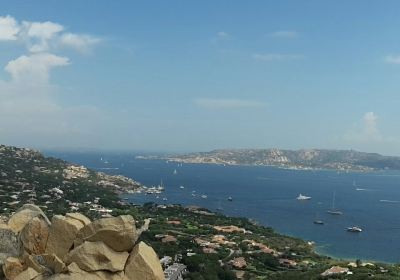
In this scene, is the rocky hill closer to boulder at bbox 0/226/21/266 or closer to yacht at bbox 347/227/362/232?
yacht at bbox 347/227/362/232

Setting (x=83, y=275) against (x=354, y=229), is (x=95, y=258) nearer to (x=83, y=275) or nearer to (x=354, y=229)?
(x=83, y=275)

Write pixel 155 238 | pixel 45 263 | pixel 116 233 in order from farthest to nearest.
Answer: pixel 155 238 → pixel 45 263 → pixel 116 233

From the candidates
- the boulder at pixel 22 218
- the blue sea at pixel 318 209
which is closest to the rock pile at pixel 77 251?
the boulder at pixel 22 218

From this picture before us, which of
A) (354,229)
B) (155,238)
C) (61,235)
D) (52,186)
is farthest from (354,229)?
(61,235)

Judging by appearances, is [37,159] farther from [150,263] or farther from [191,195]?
[150,263]

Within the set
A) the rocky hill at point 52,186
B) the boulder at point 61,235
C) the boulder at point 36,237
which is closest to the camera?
the boulder at point 61,235

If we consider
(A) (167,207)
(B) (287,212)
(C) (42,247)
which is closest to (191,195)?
(B) (287,212)

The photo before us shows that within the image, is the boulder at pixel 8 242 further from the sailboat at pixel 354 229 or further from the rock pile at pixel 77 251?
the sailboat at pixel 354 229
